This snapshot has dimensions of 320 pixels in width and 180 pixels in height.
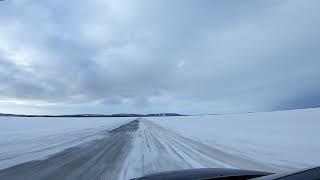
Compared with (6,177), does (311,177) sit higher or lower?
higher

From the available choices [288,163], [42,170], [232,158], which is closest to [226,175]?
[42,170]

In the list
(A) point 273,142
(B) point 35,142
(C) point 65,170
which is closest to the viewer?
(C) point 65,170

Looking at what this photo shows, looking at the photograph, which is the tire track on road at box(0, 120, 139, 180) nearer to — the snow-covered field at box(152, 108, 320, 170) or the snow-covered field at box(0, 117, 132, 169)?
the snow-covered field at box(0, 117, 132, 169)

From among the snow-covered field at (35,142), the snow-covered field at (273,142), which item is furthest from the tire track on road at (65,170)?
→ the snow-covered field at (273,142)

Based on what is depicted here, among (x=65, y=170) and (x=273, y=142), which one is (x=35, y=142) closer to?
(x=65, y=170)

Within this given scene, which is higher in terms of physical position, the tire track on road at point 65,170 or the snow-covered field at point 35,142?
the snow-covered field at point 35,142

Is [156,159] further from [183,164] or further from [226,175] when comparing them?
[226,175]

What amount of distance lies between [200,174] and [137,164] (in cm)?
600

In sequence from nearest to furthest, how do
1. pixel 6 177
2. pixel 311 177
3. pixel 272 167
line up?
pixel 311 177
pixel 6 177
pixel 272 167

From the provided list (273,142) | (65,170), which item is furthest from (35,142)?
→ (273,142)

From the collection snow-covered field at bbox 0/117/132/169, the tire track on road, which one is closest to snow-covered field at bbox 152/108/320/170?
the tire track on road

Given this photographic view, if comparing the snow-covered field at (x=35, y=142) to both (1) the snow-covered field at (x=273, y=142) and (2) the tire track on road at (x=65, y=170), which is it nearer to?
(2) the tire track on road at (x=65, y=170)

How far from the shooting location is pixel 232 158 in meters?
11.4

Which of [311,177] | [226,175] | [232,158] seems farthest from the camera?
[232,158]
